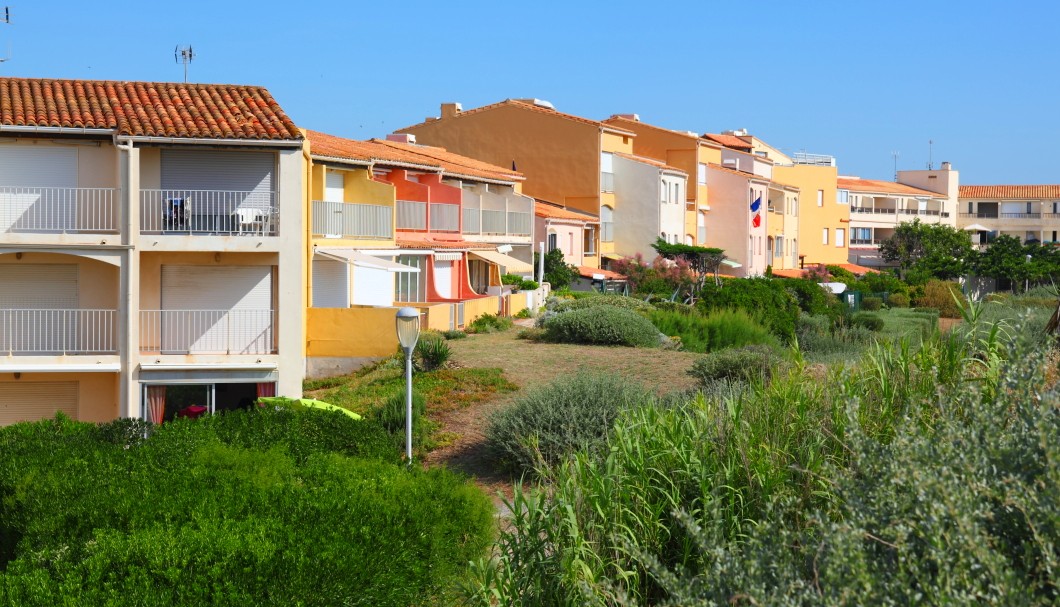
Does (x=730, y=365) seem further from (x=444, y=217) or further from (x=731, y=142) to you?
(x=731, y=142)

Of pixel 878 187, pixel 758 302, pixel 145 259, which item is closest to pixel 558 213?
pixel 758 302

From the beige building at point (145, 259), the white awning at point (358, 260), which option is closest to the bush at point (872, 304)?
the white awning at point (358, 260)

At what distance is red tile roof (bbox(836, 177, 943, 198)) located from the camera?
94.8 m

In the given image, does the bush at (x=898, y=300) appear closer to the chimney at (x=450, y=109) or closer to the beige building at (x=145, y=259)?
the chimney at (x=450, y=109)

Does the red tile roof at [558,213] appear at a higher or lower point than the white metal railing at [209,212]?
higher

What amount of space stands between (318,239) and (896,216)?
245 ft

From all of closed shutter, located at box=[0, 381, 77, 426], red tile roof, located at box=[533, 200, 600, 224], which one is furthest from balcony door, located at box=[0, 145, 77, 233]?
red tile roof, located at box=[533, 200, 600, 224]

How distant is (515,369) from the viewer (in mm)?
24828

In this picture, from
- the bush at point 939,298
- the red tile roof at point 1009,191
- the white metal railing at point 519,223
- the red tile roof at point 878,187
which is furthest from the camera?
the red tile roof at point 1009,191

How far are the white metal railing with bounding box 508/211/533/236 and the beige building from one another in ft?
68.7

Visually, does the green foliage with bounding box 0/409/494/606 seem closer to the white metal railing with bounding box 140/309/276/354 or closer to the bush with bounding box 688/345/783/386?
the bush with bounding box 688/345/783/386

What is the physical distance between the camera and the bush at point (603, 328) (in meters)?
29.3

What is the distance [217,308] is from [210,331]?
2.15ft

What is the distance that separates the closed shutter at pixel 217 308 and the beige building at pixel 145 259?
0.03m
